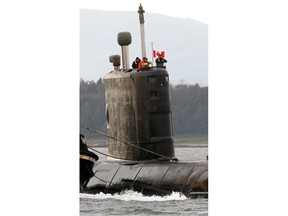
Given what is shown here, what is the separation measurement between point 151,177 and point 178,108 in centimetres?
150

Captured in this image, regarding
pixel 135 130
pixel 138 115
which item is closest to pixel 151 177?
pixel 135 130

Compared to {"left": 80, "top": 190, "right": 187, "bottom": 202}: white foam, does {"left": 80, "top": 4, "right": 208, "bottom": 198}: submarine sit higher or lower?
higher

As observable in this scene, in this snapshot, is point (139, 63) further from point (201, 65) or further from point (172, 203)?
point (201, 65)

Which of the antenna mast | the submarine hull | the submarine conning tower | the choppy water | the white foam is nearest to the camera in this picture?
the antenna mast

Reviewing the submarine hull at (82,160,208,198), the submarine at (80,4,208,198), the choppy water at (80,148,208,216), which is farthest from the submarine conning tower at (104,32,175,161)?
the choppy water at (80,148,208,216)

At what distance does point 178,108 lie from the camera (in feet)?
35.9

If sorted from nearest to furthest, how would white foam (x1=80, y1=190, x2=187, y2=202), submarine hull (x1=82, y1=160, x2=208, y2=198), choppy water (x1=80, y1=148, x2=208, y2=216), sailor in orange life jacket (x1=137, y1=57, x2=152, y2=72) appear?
choppy water (x1=80, y1=148, x2=208, y2=216) → white foam (x1=80, y1=190, x2=187, y2=202) → submarine hull (x1=82, y1=160, x2=208, y2=198) → sailor in orange life jacket (x1=137, y1=57, x2=152, y2=72)

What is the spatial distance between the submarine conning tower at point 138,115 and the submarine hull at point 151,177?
8.9 inches

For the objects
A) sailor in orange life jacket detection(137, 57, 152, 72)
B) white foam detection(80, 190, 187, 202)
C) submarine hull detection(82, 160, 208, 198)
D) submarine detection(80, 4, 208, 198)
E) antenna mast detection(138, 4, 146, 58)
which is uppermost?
antenna mast detection(138, 4, 146, 58)

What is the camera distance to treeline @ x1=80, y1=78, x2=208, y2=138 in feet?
27.8

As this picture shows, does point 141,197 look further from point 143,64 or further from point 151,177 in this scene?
point 143,64

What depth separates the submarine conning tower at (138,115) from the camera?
12570 mm

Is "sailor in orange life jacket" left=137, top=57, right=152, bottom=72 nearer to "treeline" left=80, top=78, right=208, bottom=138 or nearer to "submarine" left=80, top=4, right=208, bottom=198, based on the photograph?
"submarine" left=80, top=4, right=208, bottom=198

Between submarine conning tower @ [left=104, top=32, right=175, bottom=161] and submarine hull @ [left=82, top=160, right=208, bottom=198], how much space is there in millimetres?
225
